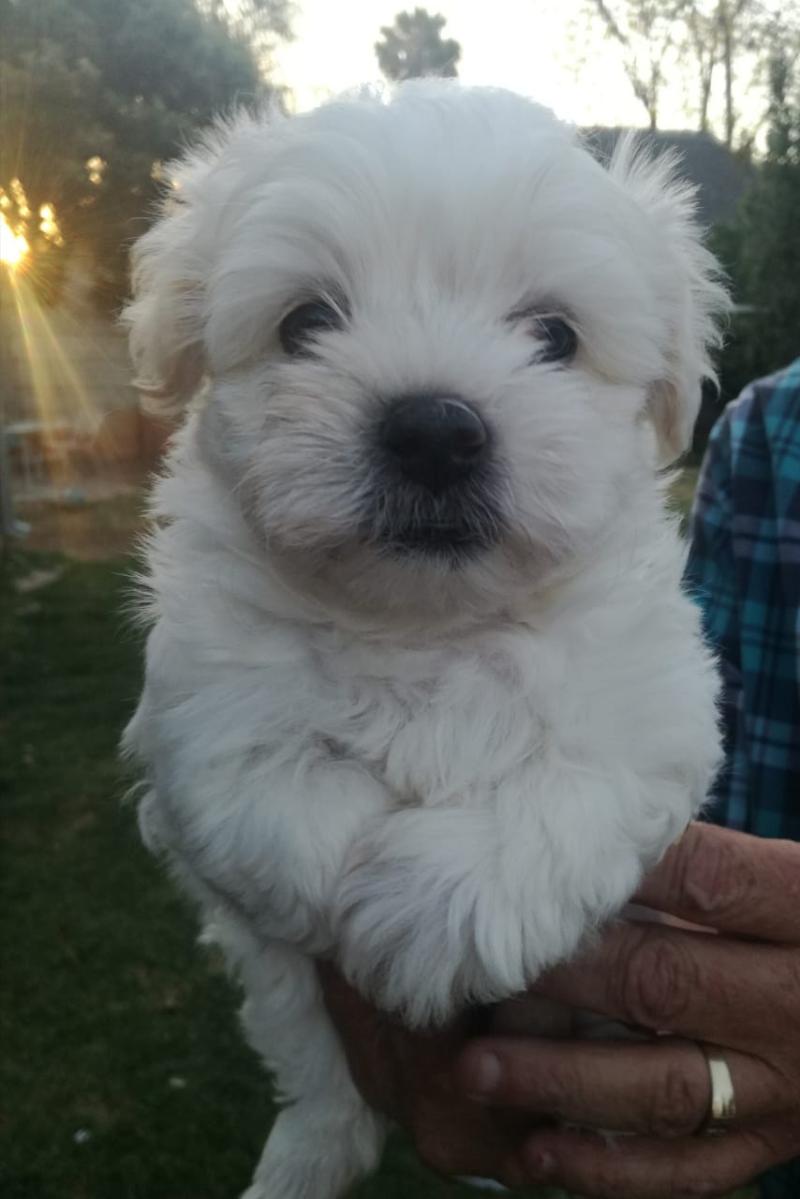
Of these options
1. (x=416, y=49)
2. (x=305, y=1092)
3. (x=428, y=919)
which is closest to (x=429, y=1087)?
(x=305, y=1092)

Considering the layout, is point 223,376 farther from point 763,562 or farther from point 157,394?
point 763,562

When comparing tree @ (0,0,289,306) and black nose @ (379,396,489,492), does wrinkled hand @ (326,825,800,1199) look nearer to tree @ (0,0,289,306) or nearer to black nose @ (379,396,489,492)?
black nose @ (379,396,489,492)

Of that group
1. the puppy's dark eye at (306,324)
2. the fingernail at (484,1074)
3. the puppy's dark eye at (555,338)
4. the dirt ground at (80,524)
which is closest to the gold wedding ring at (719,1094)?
the fingernail at (484,1074)

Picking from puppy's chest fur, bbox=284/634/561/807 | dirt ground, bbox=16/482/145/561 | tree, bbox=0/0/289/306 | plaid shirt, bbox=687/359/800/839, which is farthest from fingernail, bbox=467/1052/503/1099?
dirt ground, bbox=16/482/145/561

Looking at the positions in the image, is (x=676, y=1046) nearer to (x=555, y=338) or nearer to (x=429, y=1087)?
(x=429, y=1087)

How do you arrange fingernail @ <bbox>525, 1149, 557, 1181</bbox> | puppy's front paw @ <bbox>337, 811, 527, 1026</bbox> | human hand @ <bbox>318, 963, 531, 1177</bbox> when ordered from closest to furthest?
puppy's front paw @ <bbox>337, 811, 527, 1026</bbox>, fingernail @ <bbox>525, 1149, 557, 1181</bbox>, human hand @ <bbox>318, 963, 531, 1177</bbox>

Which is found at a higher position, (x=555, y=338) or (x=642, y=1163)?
(x=555, y=338)

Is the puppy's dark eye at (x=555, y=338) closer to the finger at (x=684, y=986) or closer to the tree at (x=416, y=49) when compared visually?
the tree at (x=416, y=49)
